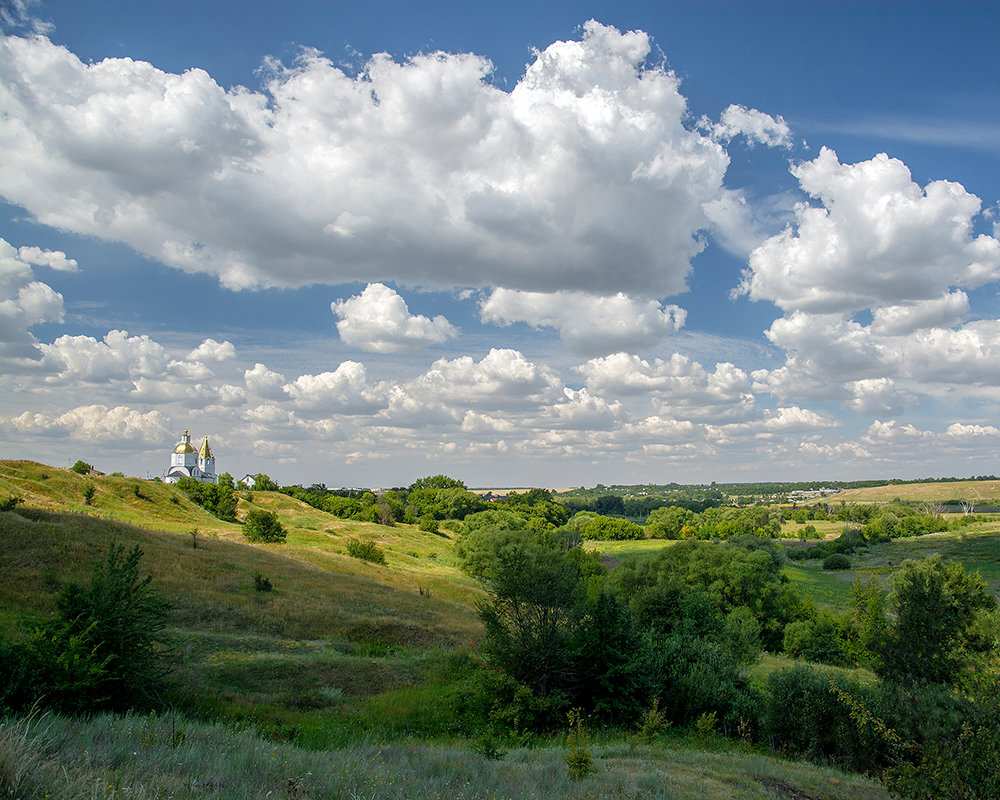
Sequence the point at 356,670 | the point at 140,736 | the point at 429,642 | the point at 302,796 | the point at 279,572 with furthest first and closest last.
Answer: the point at 279,572 → the point at 429,642 → the point at 356,670 → the point at 140,736 → the point at 302,796

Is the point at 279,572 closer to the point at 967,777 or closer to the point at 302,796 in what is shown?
the point at 302,796

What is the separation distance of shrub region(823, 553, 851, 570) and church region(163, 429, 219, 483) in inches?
5499

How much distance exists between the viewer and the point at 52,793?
489cm

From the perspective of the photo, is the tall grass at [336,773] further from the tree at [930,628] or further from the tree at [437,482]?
the tree at [437,482]

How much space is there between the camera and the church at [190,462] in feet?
461

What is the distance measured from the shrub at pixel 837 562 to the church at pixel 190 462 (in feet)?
458

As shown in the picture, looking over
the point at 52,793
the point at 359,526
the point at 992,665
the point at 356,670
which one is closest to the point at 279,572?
the point at 356,670

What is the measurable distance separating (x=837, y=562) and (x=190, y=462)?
494 feet

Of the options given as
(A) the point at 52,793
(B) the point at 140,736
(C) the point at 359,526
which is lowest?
(C) the point at 359,526

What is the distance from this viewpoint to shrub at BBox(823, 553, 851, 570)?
10531 centimetres

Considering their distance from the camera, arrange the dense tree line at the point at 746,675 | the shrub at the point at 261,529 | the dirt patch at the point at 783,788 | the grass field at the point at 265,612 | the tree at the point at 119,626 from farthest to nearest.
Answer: the shrub at the point at 261,529
the grass field at the point at 265,612
the tree at the point at 119,626
the dense tree line at the point at 746,675
the dirt patch at the point at 783,788

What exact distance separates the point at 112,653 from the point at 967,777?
17.8 m

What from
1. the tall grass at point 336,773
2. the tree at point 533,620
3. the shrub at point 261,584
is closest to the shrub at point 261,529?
the shrub at point 261,584

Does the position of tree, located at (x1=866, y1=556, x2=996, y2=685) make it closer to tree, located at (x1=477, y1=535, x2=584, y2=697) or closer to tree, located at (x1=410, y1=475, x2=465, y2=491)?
tree, located at (x1=477, y1=535, x2=584, y2=697)
